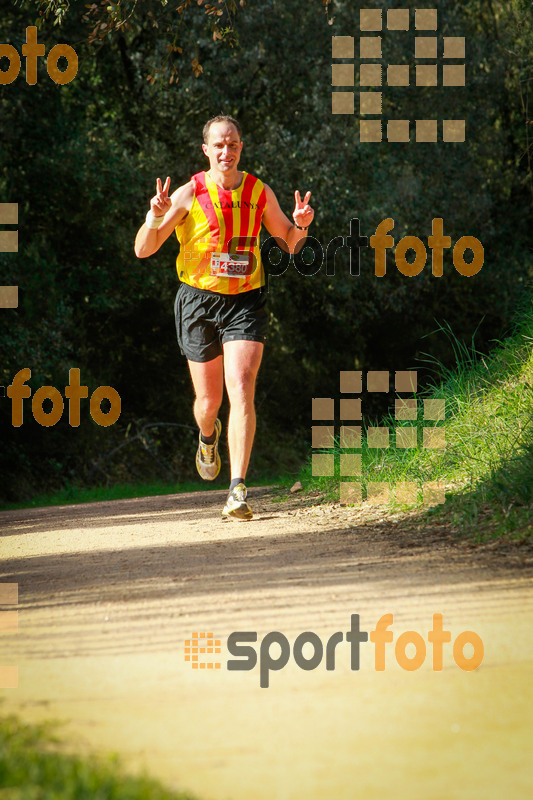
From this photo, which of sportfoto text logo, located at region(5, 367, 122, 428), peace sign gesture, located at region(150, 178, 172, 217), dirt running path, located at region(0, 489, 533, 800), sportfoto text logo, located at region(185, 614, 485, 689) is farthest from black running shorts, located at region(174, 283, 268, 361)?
sportfoto text logo, located at region(5, 367, 122, 428)

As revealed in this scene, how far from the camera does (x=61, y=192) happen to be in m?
14.4

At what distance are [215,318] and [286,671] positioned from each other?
376cm

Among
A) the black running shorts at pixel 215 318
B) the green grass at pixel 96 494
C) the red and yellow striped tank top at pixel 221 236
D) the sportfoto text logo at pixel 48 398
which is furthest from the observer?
the sportfoto text logo at pixel 48 398

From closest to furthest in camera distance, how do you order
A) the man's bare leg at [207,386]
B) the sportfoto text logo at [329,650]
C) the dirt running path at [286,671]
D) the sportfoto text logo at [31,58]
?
1. the dirt running path at [286,671]
2. the sportfoto text logo at [329,650]
3. the man's bare leg at [207,386]
4. the sportfoto text logo at [31,58]

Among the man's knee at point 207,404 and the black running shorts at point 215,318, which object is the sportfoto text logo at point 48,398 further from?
the black running shorts at point 215,318

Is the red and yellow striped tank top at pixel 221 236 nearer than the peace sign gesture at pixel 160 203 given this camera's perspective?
No

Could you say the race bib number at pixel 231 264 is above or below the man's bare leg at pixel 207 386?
above

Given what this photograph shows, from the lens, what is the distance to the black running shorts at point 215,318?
6309mm

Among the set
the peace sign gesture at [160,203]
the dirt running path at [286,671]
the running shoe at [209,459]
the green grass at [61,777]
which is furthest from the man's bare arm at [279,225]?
the green grass at [61,777]

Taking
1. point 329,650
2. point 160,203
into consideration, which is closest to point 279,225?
point 160,203

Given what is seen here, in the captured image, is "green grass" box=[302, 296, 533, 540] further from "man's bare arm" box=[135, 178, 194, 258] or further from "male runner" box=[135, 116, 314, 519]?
"man's bare arm" box=[135, 178, 194, 258]

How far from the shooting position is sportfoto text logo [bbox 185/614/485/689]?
9.64ft

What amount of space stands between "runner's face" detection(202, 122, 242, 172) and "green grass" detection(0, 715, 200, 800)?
4.50m

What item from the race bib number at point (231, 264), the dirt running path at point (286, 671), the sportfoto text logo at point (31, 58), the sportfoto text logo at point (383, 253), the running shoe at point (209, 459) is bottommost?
the dirt running path at point (286, 671)
